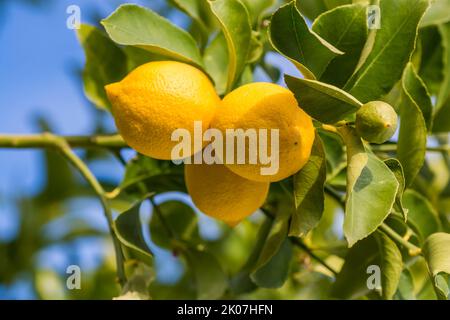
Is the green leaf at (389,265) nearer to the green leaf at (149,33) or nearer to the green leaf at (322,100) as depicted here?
the green leaf at (322,100)

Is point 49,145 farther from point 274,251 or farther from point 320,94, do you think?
point 320,94

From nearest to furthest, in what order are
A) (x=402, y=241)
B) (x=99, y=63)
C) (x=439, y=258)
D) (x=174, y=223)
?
1. (x=439, y=258)
2. (x=402, y=241)
3. (x=99, y=63)
4. (x=174, y=223)

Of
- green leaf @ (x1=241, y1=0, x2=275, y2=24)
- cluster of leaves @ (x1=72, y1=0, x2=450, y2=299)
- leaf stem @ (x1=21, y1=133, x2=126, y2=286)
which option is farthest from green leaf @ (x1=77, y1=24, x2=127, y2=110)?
green leaf @ (x1=241, y1=0, x2=275, y2=24)

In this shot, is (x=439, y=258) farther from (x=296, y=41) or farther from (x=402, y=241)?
(x=296, y=41)

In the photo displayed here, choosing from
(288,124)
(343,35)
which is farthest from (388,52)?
(288,124)

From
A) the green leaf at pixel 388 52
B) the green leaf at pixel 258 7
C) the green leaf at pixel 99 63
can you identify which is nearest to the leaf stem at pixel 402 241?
the green leaf at pixel 388 52

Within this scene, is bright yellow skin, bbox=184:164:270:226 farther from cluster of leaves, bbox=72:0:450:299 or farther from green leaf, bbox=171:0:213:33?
green leaf, bbox=171:0:213:33

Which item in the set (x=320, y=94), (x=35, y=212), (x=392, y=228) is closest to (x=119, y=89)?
(x=320, y=94)
